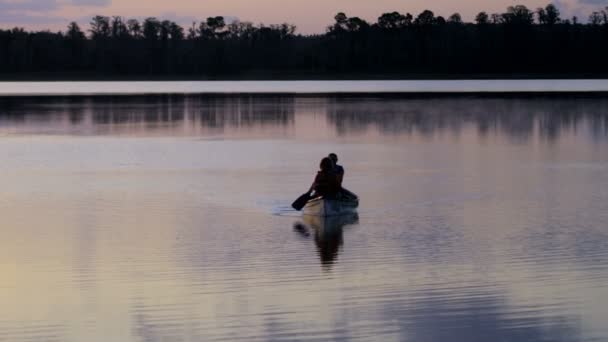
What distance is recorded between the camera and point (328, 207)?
19734mm

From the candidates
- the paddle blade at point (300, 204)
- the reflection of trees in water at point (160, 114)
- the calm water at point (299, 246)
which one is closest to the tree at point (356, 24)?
the reflection of trees in water at point (160, 114)

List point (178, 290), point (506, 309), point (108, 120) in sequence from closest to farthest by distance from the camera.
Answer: point (506, 309)
point (178, 290)
point (108, 120)

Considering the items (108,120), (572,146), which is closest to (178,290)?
(572,146)

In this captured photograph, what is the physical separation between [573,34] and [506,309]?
488 feet

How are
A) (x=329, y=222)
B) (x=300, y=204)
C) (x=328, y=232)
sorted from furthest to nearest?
(x=300, y=204) → (x=329, y=222) → (x=328, y=232)

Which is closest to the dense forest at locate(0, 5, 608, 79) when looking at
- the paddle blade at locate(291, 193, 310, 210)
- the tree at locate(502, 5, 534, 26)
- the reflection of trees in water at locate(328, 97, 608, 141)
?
the tree at locate(502, 5, 534, 26)

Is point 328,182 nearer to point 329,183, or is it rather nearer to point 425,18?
point 329,183

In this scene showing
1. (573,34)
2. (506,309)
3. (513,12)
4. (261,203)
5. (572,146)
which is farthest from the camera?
(513,12)

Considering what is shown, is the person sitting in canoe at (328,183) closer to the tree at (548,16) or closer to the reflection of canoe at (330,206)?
the reflection of canoe at (330,206)

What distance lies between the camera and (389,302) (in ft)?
40.7

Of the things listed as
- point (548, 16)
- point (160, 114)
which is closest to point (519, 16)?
point (548, 16)

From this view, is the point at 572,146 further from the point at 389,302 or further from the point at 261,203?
the point at 389,302

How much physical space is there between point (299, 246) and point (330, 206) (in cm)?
318

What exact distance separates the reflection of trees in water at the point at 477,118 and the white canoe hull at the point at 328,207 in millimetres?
22485
